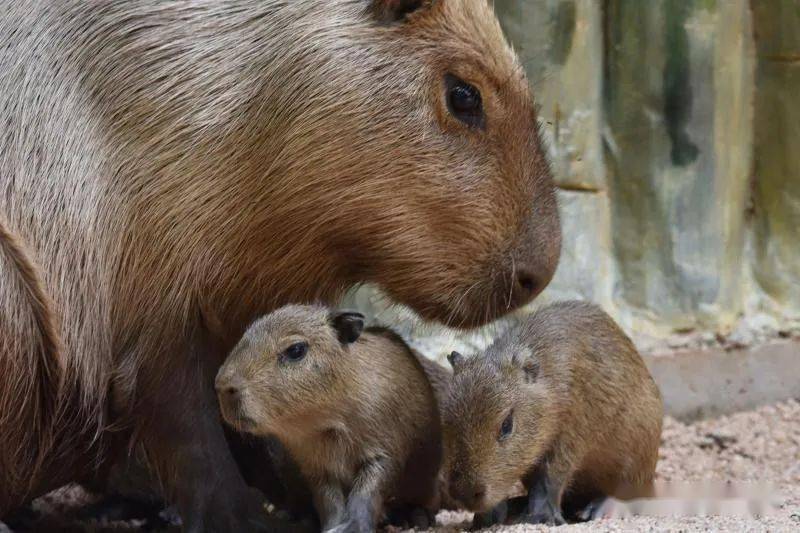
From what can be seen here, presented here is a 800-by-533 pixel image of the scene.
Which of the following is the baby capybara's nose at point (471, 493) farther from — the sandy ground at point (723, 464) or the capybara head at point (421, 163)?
the capybara head at point (421, 163)

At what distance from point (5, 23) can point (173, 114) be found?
2.09 feet

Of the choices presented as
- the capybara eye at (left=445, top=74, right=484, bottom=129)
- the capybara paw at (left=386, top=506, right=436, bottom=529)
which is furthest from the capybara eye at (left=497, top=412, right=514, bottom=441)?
the capybara eye at (left=445, top=74, right=484, bottom=129)

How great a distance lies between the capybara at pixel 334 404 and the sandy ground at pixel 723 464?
0.34m

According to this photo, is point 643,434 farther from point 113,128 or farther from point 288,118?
point 113,128

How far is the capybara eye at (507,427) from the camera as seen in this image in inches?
187

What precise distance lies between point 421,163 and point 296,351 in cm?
74

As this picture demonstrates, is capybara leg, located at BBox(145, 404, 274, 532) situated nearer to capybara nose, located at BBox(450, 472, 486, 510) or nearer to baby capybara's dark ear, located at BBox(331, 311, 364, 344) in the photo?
baby capybara's dark ear, located at BBox(331, 311, 364, 344)

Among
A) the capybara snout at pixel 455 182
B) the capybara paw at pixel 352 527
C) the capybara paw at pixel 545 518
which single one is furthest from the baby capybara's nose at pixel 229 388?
the capybara paw at pixel 545 518

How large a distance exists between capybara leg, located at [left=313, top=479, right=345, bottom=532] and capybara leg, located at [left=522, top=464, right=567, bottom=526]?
0.70 m

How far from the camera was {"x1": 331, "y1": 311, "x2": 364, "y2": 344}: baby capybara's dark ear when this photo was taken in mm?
4645

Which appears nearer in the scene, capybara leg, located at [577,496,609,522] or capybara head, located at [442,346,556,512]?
capybara head, located at [442,346,556,512]

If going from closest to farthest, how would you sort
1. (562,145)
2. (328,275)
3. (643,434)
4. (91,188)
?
1. (91,188)
2. (328,275)
3. (643,434)
4. (562,145)

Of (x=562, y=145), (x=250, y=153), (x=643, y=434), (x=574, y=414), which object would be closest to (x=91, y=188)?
(x=250, y=153)

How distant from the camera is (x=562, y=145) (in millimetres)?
6906
